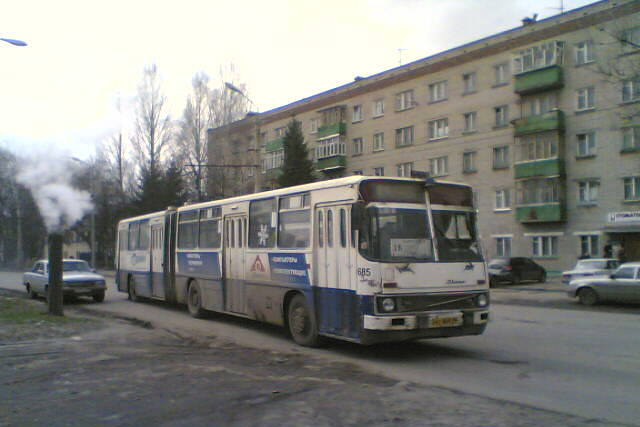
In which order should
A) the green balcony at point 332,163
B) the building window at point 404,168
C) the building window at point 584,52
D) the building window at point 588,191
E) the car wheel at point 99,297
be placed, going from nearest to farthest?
the car wheel at point 99,297 < the building window at point 584,52 < the building window at point 588,191 < the building window at point 404,168 < the green balcony at point 332,163

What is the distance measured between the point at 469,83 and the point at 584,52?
26.3ft

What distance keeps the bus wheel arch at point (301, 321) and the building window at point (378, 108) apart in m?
37.5

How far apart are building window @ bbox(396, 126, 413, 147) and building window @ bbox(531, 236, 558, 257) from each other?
12467mm

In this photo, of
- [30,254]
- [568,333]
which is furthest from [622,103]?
[30,254]

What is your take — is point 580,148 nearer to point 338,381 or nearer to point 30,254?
point 338,381

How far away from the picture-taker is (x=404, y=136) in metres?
44.8

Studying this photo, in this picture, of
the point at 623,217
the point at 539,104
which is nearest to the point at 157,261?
the point at 623,217

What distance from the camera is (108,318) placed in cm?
1532

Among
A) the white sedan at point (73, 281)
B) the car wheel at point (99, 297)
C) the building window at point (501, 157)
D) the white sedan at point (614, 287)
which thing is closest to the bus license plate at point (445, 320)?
the white sedan at point (614, 287)

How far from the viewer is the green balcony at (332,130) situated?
162 feet

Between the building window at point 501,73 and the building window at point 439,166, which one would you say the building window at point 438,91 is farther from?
the building window at point 439,166

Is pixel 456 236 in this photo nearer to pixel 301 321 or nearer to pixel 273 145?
pixel 301 321

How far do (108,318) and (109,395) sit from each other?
9.21 metres

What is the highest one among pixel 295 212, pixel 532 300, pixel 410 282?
pixel 295 212
